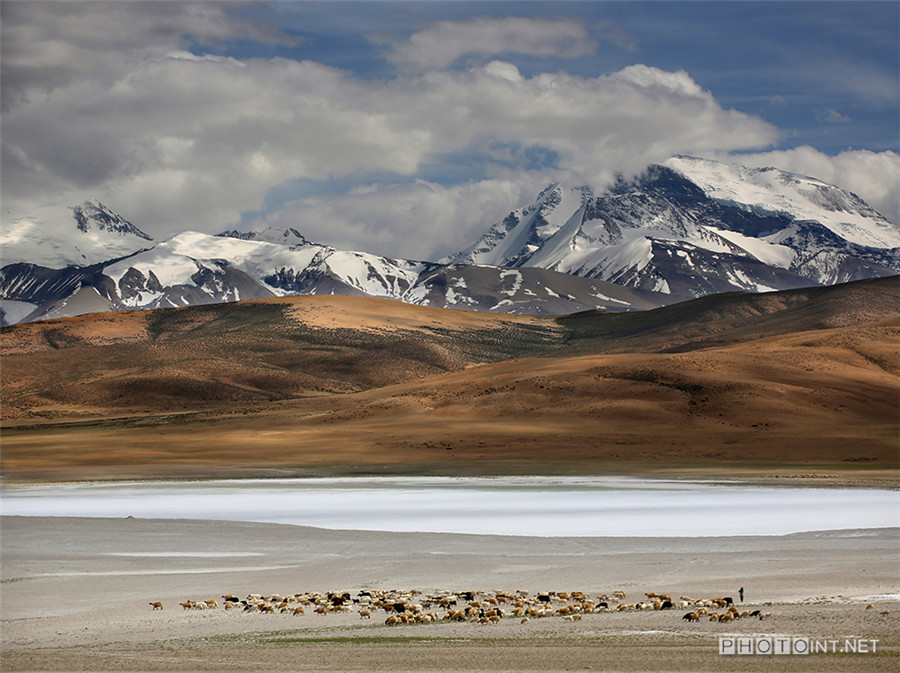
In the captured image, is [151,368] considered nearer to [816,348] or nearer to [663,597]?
[816,348]

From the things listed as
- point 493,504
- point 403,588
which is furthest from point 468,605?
point 493,504

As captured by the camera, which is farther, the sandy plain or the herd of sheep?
the herd of sheep

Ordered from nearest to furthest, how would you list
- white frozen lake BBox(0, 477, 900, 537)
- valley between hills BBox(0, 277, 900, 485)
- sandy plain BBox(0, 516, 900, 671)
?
sandy plain BBox(0, 516, 900, 671) < white frozen lake BBox(0, 477, 900, 537) < valley between hills BBox(0, 277, 900, 485)

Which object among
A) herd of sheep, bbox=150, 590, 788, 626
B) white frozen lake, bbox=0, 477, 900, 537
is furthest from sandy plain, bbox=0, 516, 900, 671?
white frozen lake, bbox=0, 477, 900, 537

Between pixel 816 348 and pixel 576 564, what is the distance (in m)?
93.2

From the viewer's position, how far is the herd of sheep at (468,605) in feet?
66.0

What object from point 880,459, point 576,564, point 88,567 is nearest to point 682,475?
point 880,459

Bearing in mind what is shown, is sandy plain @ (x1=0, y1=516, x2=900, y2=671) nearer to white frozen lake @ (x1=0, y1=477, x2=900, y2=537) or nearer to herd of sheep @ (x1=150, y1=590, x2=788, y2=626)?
herd of sheep @ (x1=150, y1=590, x2=788, y2=626)

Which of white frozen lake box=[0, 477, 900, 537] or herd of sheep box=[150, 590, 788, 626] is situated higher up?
white frozen lake box=[0, 477, 900, 537]

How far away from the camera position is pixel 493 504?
46.3 metres

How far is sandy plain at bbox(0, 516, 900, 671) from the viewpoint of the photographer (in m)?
16.8

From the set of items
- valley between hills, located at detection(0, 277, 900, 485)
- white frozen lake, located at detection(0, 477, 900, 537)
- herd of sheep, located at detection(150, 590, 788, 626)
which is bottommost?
herd of sheep, located at detection(150, 590, 788, 626)

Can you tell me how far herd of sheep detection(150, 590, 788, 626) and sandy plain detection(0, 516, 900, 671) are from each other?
0.42m

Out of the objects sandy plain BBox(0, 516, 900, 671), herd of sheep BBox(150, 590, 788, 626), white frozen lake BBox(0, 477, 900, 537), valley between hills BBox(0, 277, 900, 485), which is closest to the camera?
sandy plain BBox(0, 516, 900, 671)
